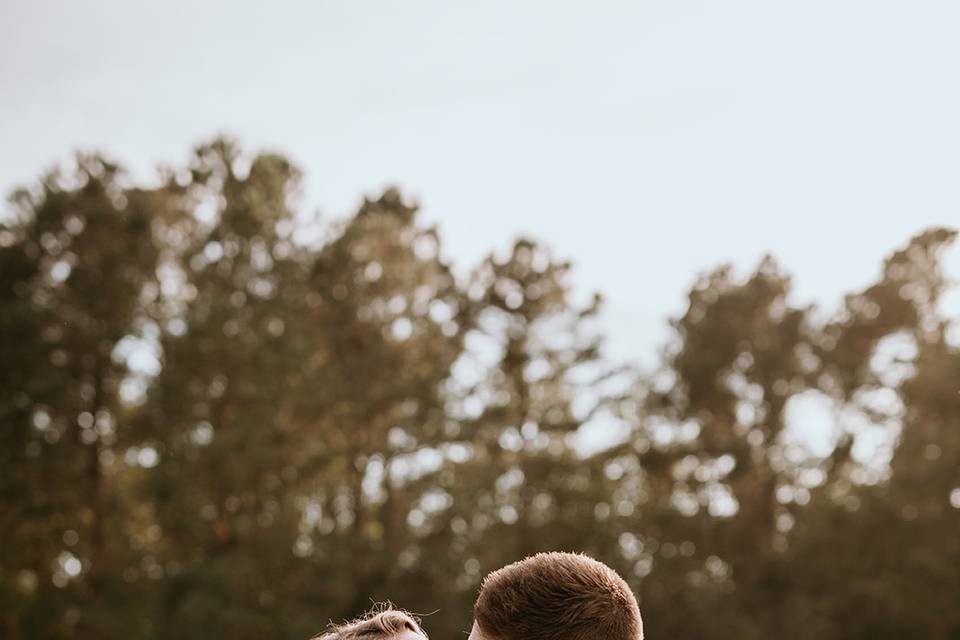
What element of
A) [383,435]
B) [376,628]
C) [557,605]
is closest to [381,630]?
[376,628]

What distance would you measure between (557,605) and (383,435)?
80.8ft

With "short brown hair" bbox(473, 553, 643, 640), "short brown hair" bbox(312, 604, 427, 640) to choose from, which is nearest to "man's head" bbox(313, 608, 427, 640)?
"short brown hair" bbox(312, 604, 427, 640)

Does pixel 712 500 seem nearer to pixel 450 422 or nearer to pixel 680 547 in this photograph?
pixel 680 547

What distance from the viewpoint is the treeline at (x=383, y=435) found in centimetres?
2261

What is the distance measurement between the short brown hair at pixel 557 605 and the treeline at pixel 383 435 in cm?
2111

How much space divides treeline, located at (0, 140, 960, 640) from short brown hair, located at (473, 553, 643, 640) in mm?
21110

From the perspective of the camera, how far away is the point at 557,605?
1.63 metres

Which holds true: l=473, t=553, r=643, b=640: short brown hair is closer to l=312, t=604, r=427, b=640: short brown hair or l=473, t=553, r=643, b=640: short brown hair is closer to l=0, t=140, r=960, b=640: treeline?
l=312, t=604, r=427, b=640: short brown hair

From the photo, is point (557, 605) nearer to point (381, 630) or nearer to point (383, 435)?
point (381, 630)

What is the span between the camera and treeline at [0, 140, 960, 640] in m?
22.6

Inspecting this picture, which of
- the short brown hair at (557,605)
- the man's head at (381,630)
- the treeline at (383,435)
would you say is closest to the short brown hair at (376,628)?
the man's head at (381,630)

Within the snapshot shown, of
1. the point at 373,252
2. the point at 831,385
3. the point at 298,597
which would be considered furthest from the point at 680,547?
the point at 373,252

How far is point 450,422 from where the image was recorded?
2528 centimetres

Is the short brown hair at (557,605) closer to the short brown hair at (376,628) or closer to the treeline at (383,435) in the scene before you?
the short brown hair at (376,628)
